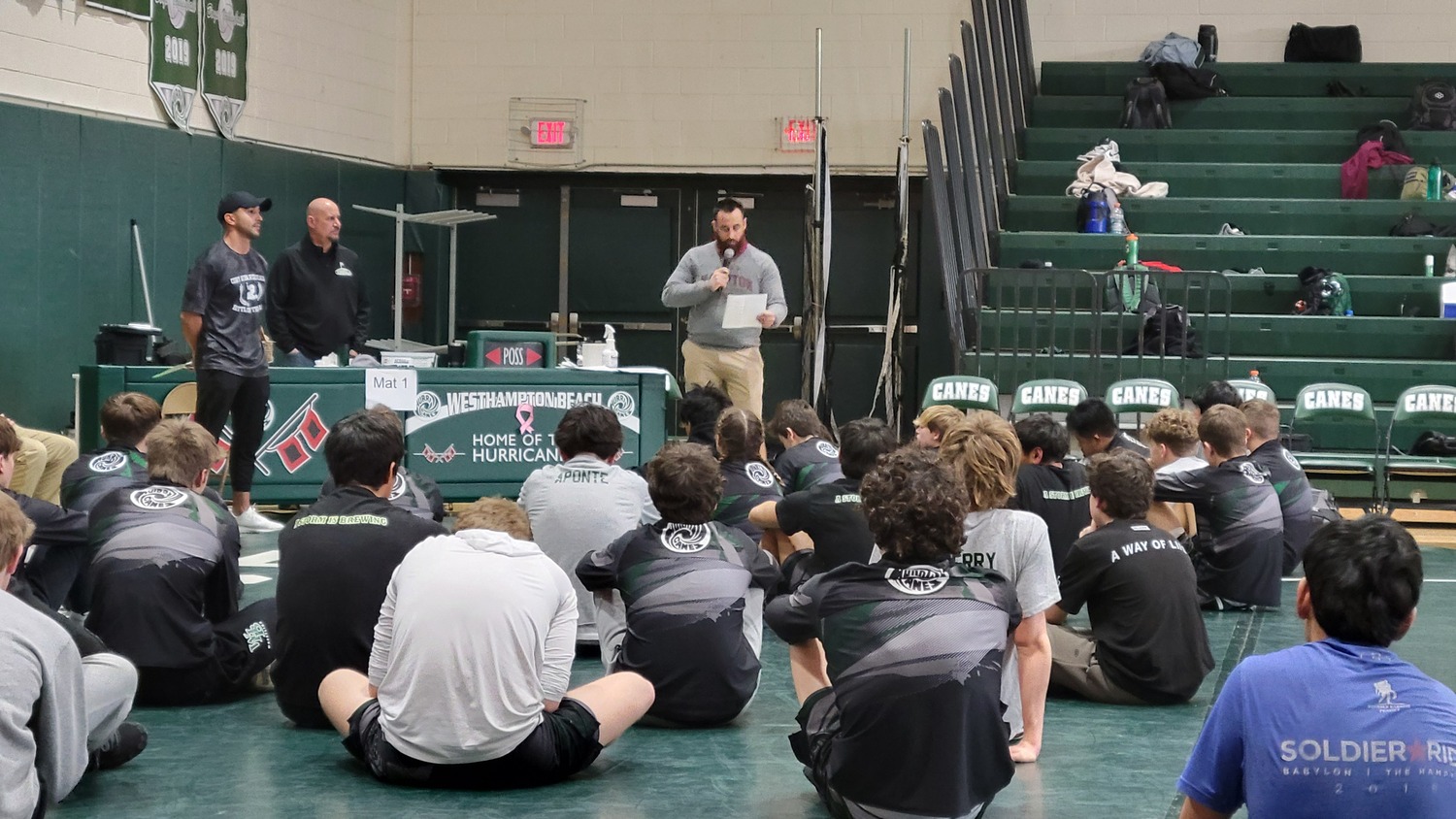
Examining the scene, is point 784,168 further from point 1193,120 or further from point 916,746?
point 916,746

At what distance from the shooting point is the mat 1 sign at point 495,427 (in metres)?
9.94

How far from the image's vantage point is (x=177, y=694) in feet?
17.5

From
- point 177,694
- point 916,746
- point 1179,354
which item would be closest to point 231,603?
point 177,694

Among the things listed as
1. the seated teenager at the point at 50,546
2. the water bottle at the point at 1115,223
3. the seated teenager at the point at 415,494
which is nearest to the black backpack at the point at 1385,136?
the water bottle at the point at 1115,223

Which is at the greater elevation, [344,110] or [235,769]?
[344,110]

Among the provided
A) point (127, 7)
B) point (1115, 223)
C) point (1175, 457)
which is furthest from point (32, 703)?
point (1115, 223)

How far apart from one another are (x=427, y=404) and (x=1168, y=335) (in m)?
5.71

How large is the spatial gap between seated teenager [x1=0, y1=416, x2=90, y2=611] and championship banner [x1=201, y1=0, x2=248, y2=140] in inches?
279

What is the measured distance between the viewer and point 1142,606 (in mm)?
5410

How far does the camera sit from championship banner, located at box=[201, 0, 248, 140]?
38.4 ft

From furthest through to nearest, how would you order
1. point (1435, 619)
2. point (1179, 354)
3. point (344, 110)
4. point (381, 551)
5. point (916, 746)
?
point (344, 110) < point (1179, 354) < point (1435, 619) < point (381, 551) < point (916, 746)

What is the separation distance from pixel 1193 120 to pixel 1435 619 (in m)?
8.39

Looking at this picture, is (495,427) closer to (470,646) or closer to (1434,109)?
(470,646)

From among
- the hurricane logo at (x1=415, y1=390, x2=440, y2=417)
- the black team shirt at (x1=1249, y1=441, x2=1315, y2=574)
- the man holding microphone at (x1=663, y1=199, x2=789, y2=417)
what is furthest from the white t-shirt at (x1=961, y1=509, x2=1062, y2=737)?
the hurricane logo at (x1=415, y1=390, x2=440, y2=417)
